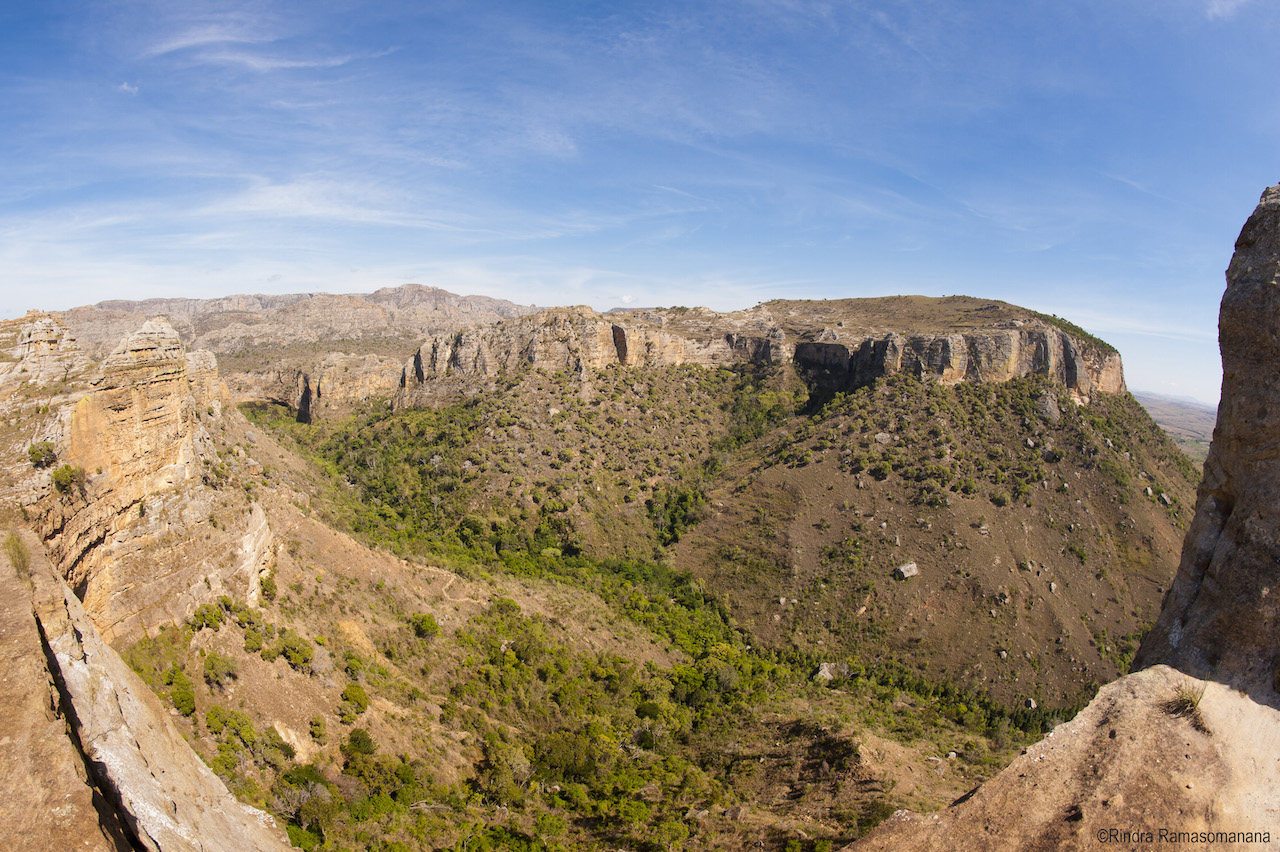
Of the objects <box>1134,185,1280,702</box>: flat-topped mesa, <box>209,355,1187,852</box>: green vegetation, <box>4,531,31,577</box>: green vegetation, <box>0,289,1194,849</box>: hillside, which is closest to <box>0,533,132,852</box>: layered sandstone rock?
<box>0,289,1194,849</box>: hillside

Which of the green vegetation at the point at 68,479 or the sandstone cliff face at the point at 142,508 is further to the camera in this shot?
the sandstone cliff face at the point at 142,508

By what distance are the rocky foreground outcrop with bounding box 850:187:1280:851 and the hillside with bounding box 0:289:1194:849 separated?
40.9ft

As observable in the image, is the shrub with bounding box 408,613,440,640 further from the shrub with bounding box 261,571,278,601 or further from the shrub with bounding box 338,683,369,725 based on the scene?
the shrub with bounding box 261,571,278,601

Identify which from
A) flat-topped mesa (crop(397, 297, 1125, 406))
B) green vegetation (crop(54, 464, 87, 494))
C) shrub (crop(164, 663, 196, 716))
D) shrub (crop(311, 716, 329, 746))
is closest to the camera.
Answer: green vegetation (crop(54, 464, 87, 494))

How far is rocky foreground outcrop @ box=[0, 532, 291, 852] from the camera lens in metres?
9.19

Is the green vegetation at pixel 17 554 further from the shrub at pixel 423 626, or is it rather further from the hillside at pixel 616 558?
the shrub at pixel 423 626

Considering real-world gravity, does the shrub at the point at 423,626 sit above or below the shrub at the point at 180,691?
below

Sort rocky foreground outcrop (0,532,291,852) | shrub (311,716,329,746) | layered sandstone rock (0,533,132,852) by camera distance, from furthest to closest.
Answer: shrub (311,716,329,746) → rocky foreground outcrop (0,532,291,852) → layered sandstone rock (0,533,132,852)

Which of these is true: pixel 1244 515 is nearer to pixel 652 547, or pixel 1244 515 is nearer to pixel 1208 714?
pixel 1208 714

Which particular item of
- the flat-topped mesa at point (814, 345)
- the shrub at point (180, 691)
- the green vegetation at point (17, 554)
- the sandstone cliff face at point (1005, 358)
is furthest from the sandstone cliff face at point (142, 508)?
the sandstone cliff face at point (1005, 358)

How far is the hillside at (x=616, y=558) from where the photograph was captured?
23.0 meters

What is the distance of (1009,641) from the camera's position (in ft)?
157

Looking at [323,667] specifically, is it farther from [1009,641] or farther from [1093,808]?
[1009,641]

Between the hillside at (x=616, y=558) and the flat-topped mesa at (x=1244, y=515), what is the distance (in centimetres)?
1529
